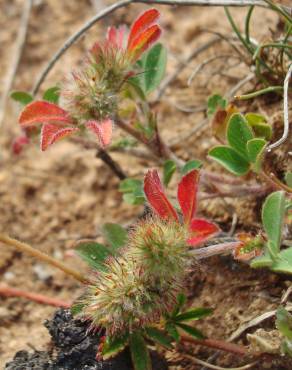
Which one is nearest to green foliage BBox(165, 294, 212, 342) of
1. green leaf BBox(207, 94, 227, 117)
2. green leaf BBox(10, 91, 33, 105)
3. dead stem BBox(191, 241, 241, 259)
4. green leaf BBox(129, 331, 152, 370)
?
green leaf BBox(129, 331, 152, 370)

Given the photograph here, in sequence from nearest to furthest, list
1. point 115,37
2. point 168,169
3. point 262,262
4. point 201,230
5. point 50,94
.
→ point 262,262 < point 201,230 < point 115,37 < point 168,169 < point 50,94

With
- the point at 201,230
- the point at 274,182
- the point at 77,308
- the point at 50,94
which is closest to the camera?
the point at 201,230

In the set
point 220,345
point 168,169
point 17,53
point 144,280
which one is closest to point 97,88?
point 168,169

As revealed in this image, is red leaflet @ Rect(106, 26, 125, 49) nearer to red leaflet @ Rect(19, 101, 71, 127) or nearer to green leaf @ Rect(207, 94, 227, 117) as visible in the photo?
red leaflet @ Rect(19, 101, 71, 127)

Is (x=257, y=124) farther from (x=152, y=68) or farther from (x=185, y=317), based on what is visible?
(x=185, y=317)

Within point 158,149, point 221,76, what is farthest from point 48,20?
point 158,149
